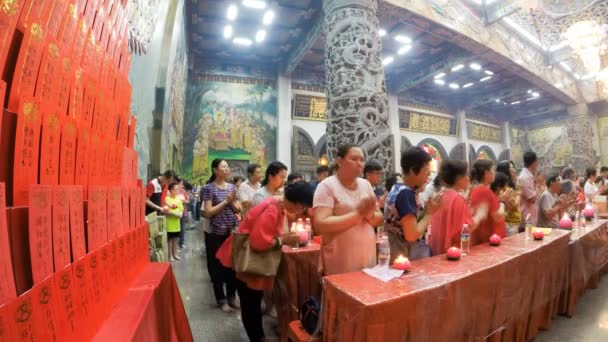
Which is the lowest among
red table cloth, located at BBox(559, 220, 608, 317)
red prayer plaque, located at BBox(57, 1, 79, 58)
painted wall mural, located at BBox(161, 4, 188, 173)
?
red table cloth, located at BBox(559, 220, 608, 317)

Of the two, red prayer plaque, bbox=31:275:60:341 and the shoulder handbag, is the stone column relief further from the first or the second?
red prayer plaque, bbox=31:275:60:341

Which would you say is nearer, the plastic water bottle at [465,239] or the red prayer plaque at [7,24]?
the red prayer plaque at [7,24]

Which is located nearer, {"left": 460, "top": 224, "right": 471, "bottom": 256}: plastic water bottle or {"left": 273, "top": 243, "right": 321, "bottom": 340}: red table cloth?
{"left": 460, "top": 224, "right": 471, "bottom": 256}: plastic water bottle

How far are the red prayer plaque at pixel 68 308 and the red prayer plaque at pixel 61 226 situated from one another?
0.10 ft

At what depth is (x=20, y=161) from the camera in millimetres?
737

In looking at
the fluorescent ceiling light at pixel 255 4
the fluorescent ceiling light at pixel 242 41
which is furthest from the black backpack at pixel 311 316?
the fluorescent ceiling light at pixel 242 41

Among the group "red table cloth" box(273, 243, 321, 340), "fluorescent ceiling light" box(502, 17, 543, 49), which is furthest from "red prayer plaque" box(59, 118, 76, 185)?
"fluorescent ceiling light" box(502, 17, 543, 49)

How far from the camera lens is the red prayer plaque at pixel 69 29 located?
94 centimetres

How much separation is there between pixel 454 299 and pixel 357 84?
3750 mm

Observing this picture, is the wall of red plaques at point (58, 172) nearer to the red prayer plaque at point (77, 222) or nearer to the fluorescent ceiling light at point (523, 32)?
the red prayer plaque at point (77, 222)

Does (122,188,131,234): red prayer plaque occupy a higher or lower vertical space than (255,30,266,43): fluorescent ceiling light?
lower

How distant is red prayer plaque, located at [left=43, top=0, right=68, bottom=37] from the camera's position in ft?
2.87

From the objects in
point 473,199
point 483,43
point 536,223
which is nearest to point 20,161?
point 473,199

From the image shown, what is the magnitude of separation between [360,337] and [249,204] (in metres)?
2.11
